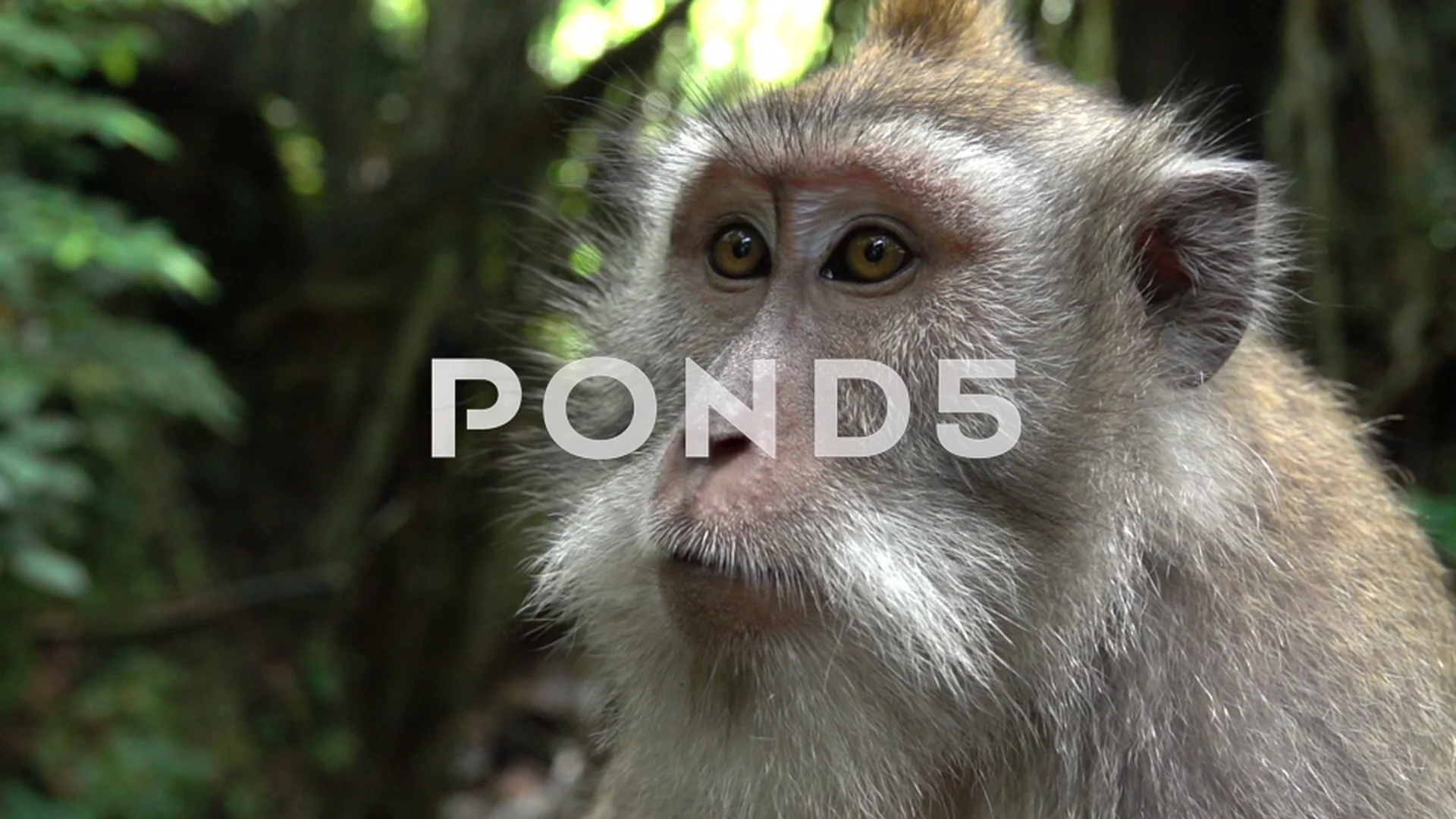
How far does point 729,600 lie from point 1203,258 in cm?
92

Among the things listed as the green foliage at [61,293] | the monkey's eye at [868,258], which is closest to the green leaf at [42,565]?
the green foliage at [61,293]

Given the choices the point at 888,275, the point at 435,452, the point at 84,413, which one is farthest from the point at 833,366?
the point at 84,413

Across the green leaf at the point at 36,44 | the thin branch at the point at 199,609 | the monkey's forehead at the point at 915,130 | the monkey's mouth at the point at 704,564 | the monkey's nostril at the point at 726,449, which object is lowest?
the thin branch at the point at 199,609

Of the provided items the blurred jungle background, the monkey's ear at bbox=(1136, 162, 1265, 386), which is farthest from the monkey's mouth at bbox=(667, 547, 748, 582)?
the blurred jungle background

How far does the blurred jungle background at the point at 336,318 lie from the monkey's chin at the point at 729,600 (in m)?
1.16

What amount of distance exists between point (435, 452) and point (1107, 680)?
73.1 inches

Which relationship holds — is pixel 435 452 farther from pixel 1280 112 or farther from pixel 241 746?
pixel 1280 112

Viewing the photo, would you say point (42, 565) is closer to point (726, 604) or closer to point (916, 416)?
point (726, 604)

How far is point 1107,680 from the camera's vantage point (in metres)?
1.93

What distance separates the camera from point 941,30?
2.60 metres

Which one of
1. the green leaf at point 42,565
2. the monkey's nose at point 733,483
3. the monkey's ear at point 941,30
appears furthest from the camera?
the green leaf at point 42,565

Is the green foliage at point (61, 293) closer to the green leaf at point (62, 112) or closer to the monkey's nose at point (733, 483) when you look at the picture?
the green leaf at point (62, 112)

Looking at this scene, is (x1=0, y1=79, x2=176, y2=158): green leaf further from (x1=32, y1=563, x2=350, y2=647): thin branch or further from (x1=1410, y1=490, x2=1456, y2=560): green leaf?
(x1=1410, y1=490, x2=1456, y2=560): green leaf

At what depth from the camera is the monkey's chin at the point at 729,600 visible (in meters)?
1.76
